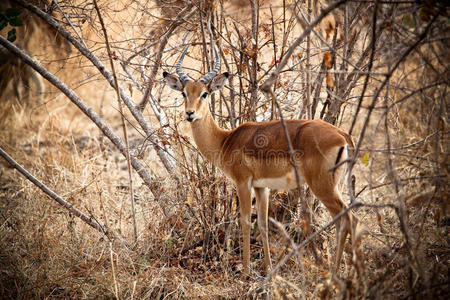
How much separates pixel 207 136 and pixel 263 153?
781 millimetres

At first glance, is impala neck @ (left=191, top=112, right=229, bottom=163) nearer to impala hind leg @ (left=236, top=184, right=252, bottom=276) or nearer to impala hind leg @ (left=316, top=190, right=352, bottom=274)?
impala hind leg @ (left=236, top=184, right=252, bottom=276)

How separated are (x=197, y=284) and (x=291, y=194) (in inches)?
60.6

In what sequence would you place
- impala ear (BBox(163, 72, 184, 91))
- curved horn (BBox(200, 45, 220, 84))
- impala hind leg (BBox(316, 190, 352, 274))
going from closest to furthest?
1. impala hind leg (BBox(316, 190, 352, 274))
2. curved horn (BBox(200, 45, 220, 84))
3. impala ear (BBox(163, 72, 184, 91))

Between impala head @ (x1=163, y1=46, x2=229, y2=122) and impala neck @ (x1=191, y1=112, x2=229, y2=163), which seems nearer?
impala head @ (x1=163, y1=46, x2=229, y2=122)

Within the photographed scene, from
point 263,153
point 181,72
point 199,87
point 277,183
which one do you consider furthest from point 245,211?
point 181,72

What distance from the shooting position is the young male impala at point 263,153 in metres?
3.79

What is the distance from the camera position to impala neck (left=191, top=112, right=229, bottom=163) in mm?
4672

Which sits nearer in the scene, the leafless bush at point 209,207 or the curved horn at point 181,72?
the leafless bush at point 209,207

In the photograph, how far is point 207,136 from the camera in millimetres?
4699

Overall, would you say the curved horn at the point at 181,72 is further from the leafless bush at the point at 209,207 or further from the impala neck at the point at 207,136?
the impala neck at the point at 207,136

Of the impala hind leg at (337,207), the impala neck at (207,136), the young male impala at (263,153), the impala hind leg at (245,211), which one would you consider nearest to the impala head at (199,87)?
the young male impala at (263,153)

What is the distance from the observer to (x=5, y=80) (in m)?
9.17

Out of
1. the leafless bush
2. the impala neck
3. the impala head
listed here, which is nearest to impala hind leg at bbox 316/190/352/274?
the leafless bush

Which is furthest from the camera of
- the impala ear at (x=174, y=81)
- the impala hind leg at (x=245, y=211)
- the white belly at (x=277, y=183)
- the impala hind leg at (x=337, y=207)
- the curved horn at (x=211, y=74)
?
the impala ear at (x=174, y=81)
